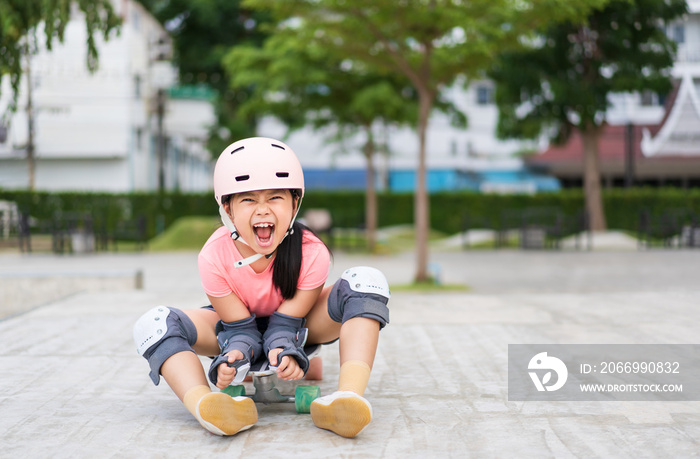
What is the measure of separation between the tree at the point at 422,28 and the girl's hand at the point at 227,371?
8031 millimetres

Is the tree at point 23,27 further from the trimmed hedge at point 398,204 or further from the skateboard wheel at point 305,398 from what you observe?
the trimmed hedge at point 398,204

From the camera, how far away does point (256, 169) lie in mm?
3025

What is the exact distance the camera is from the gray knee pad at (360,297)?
3029 mm

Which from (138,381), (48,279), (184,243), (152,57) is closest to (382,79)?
(184,243)

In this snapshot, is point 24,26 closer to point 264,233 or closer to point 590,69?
point 264,233

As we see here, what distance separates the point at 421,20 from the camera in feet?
34.7

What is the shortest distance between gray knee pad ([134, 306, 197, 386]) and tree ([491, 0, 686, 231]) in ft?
64.2

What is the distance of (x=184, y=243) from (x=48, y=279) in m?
13.4

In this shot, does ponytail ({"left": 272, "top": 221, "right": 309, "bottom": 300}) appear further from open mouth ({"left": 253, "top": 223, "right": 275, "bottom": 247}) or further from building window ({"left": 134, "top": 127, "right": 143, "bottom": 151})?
building window ({"left": 134, "top": 127, "right": 143, "bottom": 151})

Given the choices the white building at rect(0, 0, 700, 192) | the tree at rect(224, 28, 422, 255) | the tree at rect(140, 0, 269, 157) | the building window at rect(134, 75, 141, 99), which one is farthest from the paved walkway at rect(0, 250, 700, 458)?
the building window at rect(134, 75, 141, 99)

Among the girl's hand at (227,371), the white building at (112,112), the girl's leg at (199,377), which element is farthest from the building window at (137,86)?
the girl's hand at (227,371)

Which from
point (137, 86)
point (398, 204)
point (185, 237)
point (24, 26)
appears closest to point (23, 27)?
point (24, 26)

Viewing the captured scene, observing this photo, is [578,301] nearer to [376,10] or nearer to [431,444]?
[431,444]

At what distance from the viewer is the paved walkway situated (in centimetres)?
264
